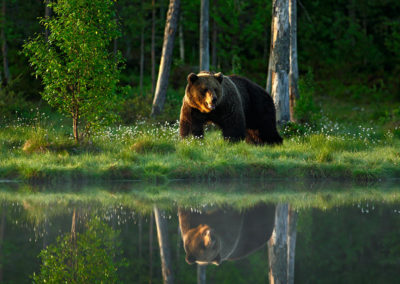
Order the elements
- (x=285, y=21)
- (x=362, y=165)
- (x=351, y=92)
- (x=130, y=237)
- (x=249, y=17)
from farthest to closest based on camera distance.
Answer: (x=249, y=17)
(x=351, y=92)
(x=285, y=21)
(x=362, y=165)
(x=130, y=237)

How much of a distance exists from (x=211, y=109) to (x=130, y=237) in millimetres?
6139

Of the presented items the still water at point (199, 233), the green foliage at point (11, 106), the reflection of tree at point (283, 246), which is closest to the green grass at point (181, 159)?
the still water at point (199, 233)

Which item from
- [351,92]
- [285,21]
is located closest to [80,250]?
[285,21]

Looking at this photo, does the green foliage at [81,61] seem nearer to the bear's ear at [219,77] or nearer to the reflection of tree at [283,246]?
the bear's ear at [219,77]

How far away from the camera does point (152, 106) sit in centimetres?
2173

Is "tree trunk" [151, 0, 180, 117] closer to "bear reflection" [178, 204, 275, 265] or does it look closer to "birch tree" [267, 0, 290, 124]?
"birch tree" [267, 0, 290, 124]

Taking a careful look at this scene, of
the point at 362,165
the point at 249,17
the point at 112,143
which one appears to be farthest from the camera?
the point at 249,17

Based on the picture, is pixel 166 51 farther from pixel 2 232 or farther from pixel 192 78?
pixel 2 232

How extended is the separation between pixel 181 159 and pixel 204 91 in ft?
4.91

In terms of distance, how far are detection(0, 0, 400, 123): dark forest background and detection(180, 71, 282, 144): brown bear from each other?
58.3ft

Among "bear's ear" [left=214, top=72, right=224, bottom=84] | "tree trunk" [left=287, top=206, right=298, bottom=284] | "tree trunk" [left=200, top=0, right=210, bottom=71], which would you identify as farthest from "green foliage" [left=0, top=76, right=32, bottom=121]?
"tree trunk" [left=287, top=206, right=298, bottom=284]

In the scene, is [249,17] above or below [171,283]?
above

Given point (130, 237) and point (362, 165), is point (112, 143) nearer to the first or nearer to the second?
point (362, 165)

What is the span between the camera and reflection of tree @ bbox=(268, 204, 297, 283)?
5.59 metres
